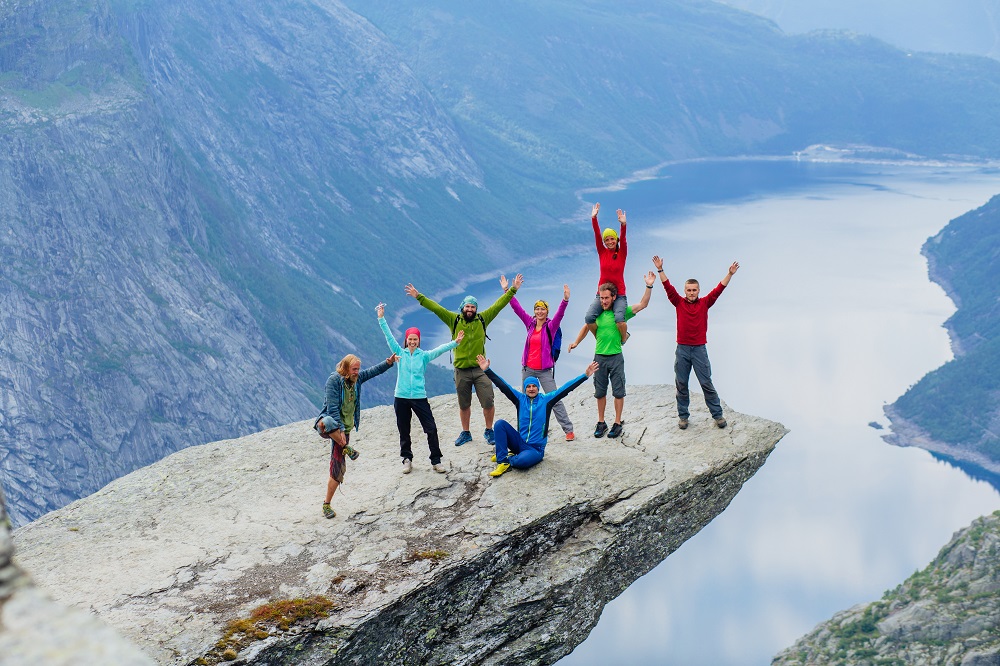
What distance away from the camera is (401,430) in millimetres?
22281

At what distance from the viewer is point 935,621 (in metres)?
103

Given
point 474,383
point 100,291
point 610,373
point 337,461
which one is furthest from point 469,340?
point 100,291

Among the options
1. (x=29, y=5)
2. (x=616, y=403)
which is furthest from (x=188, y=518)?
(x=29, y=5)

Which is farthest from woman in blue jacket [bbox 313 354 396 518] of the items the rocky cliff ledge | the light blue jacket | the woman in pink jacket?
the woman in pink jacket

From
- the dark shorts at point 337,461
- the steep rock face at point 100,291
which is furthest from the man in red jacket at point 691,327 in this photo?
the steep rock face at point 100,291

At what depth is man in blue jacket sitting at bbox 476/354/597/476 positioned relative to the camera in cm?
2184

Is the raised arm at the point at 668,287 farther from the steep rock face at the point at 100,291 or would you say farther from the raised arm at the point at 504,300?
the steep rock face at the point at 100,291

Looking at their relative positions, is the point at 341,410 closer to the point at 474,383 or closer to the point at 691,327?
the point at 474,383

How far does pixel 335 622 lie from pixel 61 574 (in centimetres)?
607

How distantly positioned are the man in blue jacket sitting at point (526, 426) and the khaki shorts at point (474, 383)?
11.9 inches

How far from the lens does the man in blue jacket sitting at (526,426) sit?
21.8 metres

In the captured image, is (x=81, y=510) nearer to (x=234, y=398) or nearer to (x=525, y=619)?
(x=525, y=619)

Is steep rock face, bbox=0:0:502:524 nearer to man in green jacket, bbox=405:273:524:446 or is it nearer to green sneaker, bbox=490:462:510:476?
man in green jacket, bbox=405:273:524:446

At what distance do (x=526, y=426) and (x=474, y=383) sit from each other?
6.10 ft
